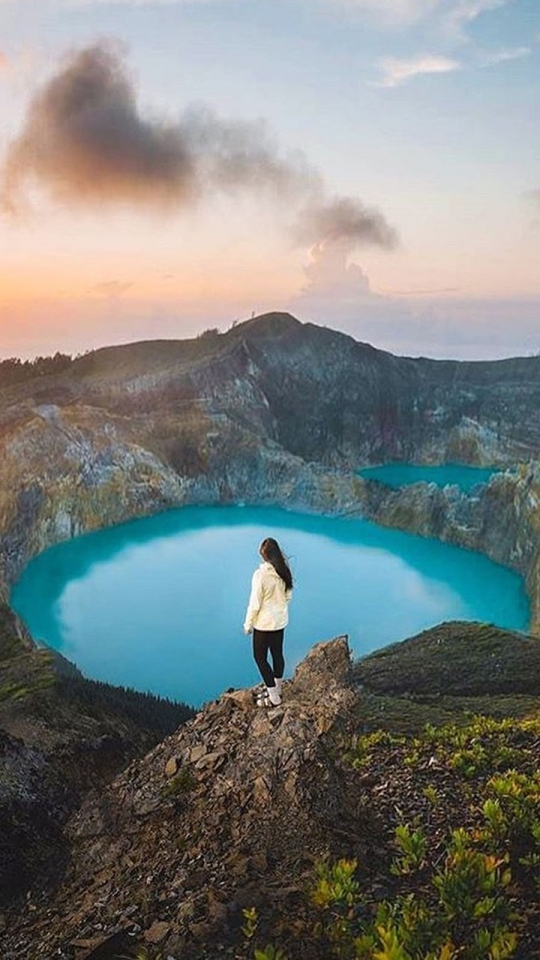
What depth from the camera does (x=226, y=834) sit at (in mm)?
10008

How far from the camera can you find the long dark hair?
1184 cm

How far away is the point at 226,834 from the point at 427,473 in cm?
14070

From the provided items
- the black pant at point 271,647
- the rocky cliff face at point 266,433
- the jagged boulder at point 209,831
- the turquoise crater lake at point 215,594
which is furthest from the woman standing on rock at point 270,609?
the rocky cliff face at point 266,433

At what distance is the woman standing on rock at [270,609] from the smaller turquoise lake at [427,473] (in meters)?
124

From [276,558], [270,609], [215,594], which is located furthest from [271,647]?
[215,594]

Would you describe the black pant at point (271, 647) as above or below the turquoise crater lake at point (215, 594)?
above

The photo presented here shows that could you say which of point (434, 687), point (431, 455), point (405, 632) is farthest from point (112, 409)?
point (434, 687)

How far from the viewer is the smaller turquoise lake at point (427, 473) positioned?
452ft

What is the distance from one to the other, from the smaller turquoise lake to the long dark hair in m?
124

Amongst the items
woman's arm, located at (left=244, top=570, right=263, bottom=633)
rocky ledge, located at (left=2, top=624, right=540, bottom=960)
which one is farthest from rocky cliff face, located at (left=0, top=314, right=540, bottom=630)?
woman's arm, located at (left=244, top=570, right=263, bottom=633)

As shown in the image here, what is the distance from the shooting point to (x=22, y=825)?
13.8 m

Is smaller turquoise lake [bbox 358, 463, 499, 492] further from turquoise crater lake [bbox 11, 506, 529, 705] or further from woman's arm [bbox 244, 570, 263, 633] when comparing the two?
woman's arm [bbox 244, 570, 263, 633]

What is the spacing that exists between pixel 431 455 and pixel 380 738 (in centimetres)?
14719

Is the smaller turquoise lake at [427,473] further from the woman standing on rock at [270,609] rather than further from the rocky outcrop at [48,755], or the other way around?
the woman standing on rock at [270,609]
